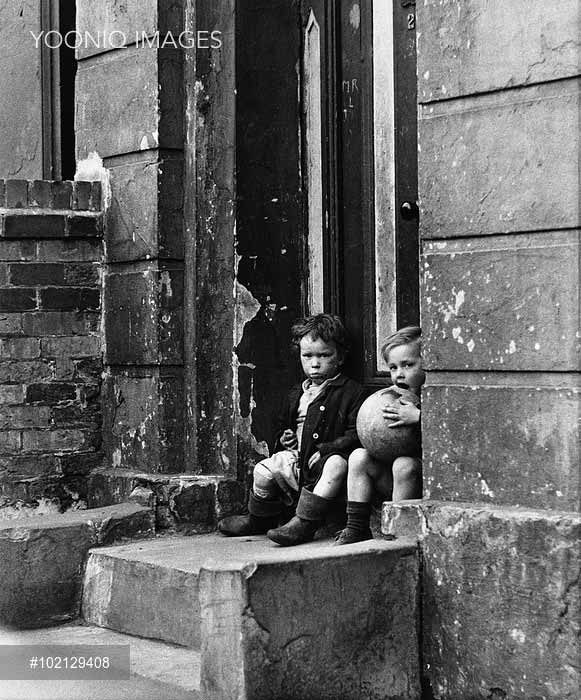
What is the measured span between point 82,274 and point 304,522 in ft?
5.69

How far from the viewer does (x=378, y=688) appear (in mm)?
4156

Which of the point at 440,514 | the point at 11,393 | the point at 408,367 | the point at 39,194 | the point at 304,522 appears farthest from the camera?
the point at 39,194

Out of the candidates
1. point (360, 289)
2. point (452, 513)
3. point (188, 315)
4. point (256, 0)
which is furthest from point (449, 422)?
point (256, 0)

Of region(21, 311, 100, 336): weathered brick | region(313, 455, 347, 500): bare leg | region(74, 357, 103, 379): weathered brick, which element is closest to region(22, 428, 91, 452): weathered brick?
region(74, 357, 103, 379): weathered brick

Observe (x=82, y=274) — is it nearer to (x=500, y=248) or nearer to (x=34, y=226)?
(x=34, y=226)

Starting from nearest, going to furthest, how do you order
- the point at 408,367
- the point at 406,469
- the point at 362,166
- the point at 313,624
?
the point at 313,624
the point at 406,469
the point at 408,367
the point at 362,166

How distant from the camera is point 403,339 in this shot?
497 centimetres

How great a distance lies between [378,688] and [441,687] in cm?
22

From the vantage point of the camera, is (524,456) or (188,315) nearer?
(524,456)

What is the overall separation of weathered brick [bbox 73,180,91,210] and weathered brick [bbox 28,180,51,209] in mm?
121

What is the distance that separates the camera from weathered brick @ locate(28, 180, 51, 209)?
594cm

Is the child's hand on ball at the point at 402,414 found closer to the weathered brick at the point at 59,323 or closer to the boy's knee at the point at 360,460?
the boy's knee at the point at 360,460

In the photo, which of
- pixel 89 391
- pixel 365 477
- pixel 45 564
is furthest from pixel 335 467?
pixel 89 391

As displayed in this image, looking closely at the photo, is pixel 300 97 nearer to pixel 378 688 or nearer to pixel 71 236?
pixel 71 236
